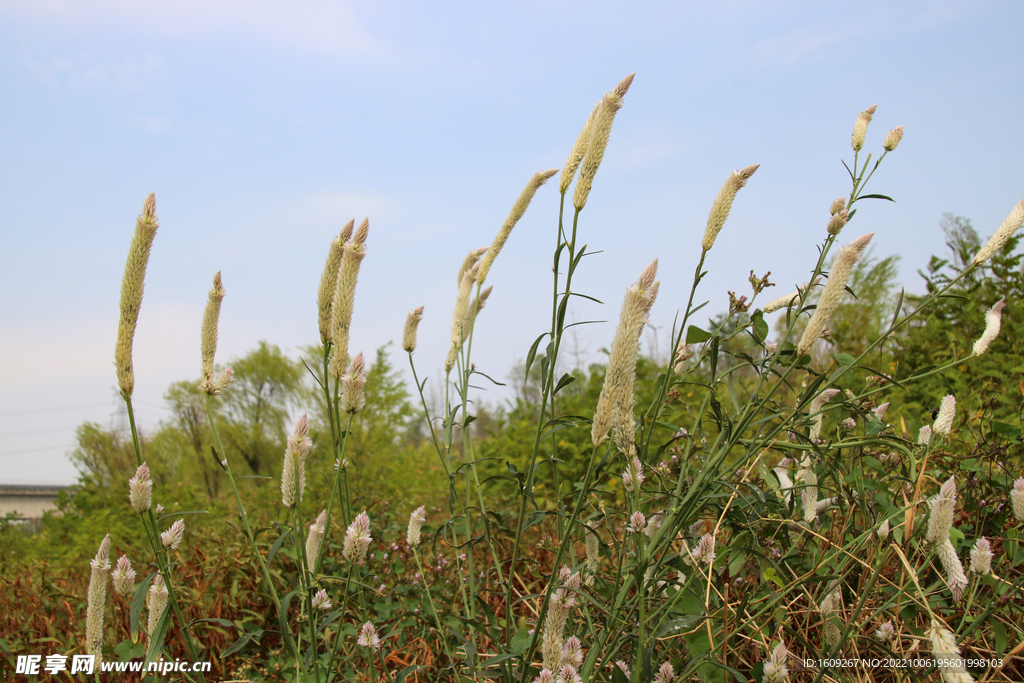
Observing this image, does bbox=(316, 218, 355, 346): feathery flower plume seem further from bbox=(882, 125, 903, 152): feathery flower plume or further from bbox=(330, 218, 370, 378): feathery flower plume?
bbox=(882, 125, 903, 152): feathery flower plume

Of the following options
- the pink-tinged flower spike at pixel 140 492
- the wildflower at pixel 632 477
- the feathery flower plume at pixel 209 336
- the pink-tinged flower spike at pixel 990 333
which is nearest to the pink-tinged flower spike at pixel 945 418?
the pink-tinged flower spike at pixel 990 333

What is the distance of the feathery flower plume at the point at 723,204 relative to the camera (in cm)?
155

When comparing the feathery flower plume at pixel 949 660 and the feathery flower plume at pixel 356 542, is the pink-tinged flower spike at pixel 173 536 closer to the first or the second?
the feathery flower plume at pixel 356 542

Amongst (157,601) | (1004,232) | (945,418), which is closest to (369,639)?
(157,601)

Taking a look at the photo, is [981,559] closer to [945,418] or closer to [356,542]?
[945,418]

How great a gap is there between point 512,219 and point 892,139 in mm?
→ 1137

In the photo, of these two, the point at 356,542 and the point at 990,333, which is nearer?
the point at 356,542

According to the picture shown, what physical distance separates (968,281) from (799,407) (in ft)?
14.5

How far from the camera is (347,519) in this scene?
5.98 ft

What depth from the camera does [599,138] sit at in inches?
61.9

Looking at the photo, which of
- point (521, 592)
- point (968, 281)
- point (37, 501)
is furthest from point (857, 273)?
point (37, 501)

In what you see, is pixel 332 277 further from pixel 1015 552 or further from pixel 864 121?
pixel 1015 552

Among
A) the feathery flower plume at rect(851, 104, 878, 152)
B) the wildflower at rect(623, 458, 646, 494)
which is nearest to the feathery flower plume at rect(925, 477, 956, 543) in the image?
the wildflower at rect(623, 458, 646, 494)

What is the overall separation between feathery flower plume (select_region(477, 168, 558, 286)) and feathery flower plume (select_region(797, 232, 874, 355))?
0.80 m
